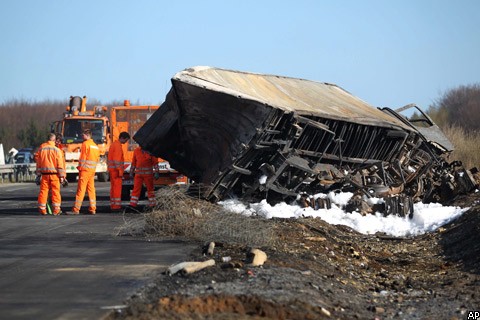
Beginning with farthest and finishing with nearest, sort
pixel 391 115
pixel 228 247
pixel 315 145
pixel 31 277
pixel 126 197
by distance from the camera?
pixel 126 197
pixel 391 115
pixel 315 145
pixel 228 247
pixel 31 277

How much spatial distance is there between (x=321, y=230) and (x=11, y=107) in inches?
3528

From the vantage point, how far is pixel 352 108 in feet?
58.2

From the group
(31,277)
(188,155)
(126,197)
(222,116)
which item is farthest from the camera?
(126,197)

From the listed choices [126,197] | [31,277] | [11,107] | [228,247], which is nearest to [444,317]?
[228,247]

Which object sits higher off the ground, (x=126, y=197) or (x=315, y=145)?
(x=315, y=145)

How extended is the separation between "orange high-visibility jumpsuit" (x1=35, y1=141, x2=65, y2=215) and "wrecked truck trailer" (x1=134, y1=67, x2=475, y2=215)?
5.46 ft

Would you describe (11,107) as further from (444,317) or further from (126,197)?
(444,317)

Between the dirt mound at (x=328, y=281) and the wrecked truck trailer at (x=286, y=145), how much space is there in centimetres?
161

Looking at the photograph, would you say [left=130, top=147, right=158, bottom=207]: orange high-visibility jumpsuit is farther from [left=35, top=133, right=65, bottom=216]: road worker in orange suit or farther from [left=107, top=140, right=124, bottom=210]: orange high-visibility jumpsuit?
[left=35, top=133, right=65, bottom=216]: road worker in orange suit

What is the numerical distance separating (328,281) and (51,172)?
361 inches

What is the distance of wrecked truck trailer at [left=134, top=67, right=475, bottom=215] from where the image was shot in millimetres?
14414

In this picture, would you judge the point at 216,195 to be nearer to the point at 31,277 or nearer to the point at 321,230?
the point at 321,230

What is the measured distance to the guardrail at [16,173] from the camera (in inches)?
1475

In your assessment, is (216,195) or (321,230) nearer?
(321,230)
